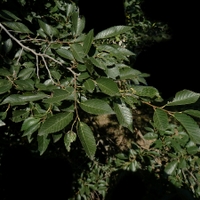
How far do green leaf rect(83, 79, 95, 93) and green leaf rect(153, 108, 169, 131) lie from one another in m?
0.33

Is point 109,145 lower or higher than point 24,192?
higher

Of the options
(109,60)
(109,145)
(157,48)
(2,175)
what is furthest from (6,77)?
(157,48)

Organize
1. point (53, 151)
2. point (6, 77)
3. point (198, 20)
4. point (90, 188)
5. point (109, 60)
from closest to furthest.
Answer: point (109, 60) → point (6, 77) → point (90, 188) → point (53, 151) → point (198, 20)

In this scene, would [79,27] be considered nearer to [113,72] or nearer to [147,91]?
[113,72]

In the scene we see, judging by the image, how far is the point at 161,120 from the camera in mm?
1104

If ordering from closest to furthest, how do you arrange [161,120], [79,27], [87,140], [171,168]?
1. [87,140]
2. [161,120]
3. [79,27]
4. [171,168]

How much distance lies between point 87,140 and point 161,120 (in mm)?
368

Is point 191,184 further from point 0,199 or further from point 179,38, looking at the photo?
point 179,38

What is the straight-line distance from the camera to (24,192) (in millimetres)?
3736

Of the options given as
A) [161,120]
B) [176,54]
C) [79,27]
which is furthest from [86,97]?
[176,54]

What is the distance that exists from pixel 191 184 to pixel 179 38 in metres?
7.36

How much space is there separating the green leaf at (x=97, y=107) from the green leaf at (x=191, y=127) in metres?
0.33

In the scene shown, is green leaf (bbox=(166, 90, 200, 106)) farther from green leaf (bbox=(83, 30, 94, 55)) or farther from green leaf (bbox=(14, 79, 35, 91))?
green leaf (bbox=(14, 79, 35, 91))

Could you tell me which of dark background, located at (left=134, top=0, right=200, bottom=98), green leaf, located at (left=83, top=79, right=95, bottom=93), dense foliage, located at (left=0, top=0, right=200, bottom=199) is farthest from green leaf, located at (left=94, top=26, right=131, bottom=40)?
dark background, located at (left=134, top=0, right=200, bottom=98)
